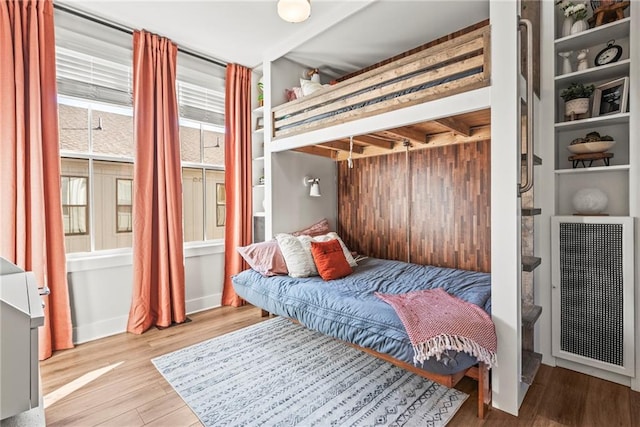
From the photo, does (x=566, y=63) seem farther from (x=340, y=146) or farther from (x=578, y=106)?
(x=340, y=146)

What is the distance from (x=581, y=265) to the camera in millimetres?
2227

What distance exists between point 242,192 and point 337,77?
1877 mm

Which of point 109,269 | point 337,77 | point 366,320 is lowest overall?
point 366,320

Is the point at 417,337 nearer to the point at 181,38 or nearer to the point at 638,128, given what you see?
the point at 638,128

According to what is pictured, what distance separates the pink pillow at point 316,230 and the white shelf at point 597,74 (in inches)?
100

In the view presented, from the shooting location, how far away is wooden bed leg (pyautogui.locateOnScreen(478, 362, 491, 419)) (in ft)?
5.81

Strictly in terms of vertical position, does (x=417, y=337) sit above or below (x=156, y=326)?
above

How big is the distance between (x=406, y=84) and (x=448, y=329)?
1638 mm

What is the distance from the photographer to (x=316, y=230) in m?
3.81

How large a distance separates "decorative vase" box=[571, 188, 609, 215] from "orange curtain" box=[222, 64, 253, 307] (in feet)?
10.2

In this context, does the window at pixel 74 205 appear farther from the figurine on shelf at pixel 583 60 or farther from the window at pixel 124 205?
the figurine on shelf at pixel 583 60

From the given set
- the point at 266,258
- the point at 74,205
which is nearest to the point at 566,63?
the point at 266,258

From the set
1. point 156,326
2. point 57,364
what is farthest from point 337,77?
point 57,364

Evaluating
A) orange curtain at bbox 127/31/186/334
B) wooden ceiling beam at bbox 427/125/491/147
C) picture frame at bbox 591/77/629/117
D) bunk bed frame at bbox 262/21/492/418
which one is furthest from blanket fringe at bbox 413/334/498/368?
orange curtain at bbox 127/31/186/334
